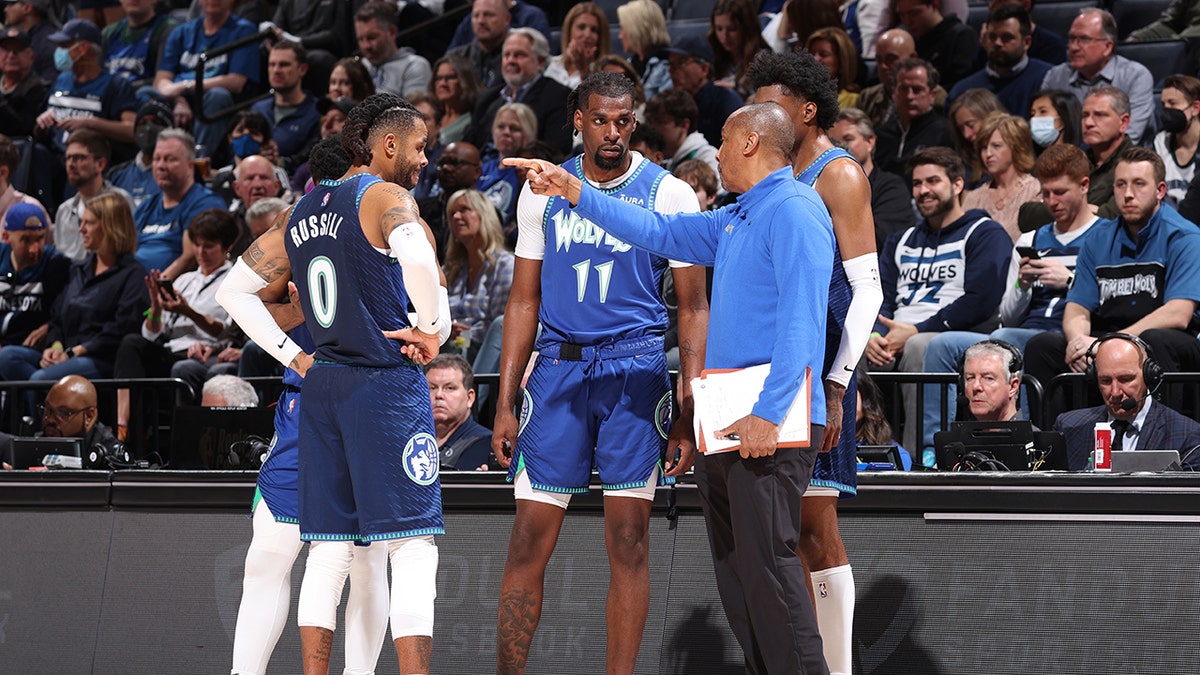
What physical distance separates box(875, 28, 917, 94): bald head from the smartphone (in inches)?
187

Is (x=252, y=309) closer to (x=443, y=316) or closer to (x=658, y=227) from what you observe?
(x=443, y=316)

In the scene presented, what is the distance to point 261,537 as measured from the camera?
4699 mm

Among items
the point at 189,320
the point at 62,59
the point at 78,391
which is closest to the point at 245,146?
the point at 189,320

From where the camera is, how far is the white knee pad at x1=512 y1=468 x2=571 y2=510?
448cm

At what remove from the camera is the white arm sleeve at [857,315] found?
4.18m

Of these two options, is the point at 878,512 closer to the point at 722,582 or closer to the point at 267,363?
the point at 722,582

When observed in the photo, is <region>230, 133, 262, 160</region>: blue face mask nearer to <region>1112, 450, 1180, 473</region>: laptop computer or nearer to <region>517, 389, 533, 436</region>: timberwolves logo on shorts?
<region>517, 389, 533, 436</region>: timberwolves logo on shorts

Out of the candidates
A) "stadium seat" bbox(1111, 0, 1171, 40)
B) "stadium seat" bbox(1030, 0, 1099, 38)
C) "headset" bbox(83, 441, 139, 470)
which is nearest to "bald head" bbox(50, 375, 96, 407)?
"headset" bbox(83, 441, 139, 470)

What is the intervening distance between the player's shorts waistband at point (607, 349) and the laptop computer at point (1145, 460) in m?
1.72

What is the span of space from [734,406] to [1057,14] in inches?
286

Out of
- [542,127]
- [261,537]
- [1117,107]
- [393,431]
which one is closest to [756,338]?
[393,431]

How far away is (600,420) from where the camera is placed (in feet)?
14.8

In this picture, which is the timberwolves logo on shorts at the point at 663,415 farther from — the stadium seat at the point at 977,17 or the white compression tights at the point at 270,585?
the stadium seat at the point at 977,17

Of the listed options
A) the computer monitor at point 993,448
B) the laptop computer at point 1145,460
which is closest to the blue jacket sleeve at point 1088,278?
the computer monitor at point 993,448
